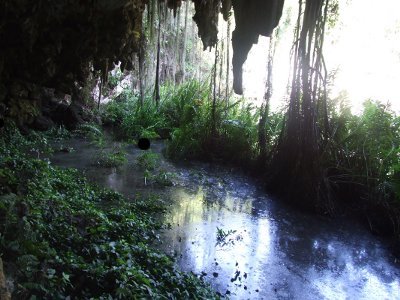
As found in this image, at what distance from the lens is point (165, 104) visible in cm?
1152

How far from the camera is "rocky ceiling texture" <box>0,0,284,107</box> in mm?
3504

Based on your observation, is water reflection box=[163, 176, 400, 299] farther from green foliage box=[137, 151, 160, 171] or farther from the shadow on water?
green foliage box=[137, 151, 160, 171]

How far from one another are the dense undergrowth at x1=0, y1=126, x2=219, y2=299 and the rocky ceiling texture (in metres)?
1.30

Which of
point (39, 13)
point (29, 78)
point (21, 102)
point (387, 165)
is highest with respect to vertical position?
point (39, 13)

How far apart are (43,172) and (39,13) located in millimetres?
2561

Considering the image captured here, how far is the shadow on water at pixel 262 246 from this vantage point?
408cm

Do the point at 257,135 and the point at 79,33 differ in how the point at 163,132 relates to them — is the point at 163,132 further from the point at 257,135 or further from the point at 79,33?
the point at 79,33

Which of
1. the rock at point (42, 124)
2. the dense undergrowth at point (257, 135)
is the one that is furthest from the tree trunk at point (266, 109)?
the rock at point (42, 124)

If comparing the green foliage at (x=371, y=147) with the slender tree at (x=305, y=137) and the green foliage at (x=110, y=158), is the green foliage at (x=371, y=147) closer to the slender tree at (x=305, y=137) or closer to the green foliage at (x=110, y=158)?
the slender tree at (x=305, y=137)

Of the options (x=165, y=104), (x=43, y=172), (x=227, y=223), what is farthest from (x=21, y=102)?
(x=165, y=104)

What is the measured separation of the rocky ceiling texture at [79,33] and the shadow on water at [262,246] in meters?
1.97

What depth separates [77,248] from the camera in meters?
3.50

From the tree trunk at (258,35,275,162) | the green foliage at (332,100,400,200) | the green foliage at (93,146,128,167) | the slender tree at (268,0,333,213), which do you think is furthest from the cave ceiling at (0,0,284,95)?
the green foliage at (332,100,400,200)

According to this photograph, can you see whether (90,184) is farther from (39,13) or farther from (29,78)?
(39,13)
